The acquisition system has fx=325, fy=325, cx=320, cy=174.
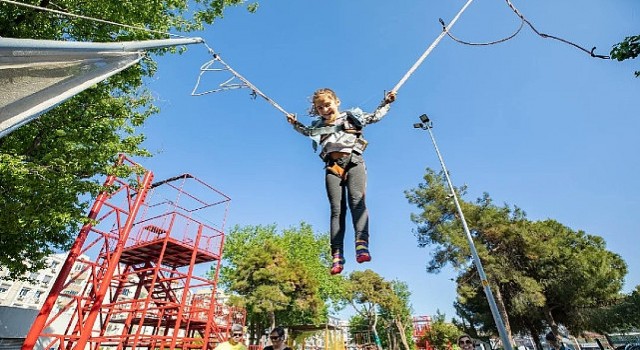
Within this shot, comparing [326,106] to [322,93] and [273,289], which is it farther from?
[273,289]

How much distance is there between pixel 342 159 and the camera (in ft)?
12.1

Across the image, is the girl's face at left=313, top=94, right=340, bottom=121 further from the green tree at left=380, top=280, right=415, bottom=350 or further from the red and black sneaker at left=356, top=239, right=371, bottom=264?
the green tree at left=380, top=280, right=415, bottom=350

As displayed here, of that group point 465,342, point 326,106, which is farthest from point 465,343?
point 326,106

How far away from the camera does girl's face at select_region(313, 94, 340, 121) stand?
13.1 feet

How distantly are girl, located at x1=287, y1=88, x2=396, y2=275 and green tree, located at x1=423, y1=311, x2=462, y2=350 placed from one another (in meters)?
27.6

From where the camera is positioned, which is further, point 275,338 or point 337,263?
point 275,338

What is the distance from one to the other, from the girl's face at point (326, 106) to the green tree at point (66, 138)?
5.56m

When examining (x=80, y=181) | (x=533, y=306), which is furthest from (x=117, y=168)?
(x=533, y=306)

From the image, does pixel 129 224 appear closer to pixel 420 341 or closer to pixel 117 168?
pixel 117 168

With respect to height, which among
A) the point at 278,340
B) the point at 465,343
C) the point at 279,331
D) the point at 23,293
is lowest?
the point at 278,340

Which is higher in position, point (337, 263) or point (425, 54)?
point (425, 54)

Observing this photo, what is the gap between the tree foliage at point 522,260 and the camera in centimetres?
2108

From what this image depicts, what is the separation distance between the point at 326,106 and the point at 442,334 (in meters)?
29.0

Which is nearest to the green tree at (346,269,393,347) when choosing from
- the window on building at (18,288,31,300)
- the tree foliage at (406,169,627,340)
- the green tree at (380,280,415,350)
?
the green tree at (380,280,415,350)
